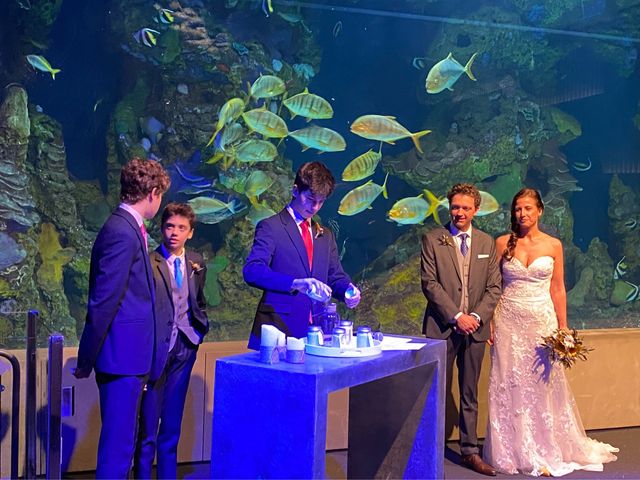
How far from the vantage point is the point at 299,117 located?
1010 cm

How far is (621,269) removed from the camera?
32.6 feet

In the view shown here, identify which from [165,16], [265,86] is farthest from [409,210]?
[165,16]

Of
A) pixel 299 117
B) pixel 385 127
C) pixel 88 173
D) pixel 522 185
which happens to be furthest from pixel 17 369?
pixel 522 185

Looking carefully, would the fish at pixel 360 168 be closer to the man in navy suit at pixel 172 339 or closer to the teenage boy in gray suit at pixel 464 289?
the teenage boy in gray suit at pixel 464 289

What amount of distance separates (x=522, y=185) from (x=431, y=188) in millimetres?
1421

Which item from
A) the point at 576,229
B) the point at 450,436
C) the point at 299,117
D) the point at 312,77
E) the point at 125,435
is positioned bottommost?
the point at 450,436

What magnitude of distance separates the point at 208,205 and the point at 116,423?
5778mm

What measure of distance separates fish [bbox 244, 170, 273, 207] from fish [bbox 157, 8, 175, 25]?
2.14 m

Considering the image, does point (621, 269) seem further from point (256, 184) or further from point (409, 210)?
point (256, 184)

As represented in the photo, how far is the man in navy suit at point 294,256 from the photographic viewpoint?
10.4 feet

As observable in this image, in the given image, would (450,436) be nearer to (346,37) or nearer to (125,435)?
(125,435)

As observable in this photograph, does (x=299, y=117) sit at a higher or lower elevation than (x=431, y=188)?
higher

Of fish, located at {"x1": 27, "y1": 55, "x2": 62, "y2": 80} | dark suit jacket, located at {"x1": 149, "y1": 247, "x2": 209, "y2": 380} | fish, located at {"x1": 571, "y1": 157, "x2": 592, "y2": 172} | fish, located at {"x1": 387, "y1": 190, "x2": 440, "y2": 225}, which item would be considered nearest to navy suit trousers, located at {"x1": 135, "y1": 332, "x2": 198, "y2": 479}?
dark suit jacket, located at {"x1": 149, "y1": 247, "x2": 209, "y2": 380}

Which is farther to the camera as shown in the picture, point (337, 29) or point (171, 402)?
point (337, 29)
